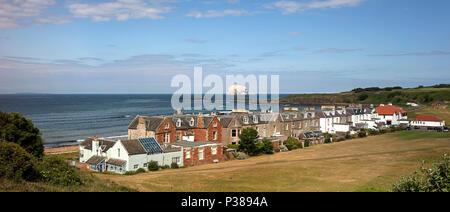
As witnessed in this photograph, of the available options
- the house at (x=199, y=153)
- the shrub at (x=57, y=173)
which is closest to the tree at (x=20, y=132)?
the house at (x=199, y=153)

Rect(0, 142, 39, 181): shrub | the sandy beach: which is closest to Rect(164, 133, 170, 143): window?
the sandy beach

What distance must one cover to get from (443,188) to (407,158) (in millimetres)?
30043

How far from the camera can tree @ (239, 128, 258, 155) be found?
175 ft

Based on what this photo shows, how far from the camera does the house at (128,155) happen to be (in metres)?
40.4

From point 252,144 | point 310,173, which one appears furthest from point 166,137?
point 310,173

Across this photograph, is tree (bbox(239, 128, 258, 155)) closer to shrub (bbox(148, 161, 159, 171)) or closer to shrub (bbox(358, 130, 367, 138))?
shrub (bbox(148, 161, 159, 171))

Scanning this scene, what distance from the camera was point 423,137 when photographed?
65875mm

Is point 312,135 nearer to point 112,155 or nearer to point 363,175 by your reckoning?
point 363,175

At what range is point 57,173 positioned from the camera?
2153cm

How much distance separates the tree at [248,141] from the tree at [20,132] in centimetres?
2791

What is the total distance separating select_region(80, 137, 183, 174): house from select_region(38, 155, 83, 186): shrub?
17.8 meters

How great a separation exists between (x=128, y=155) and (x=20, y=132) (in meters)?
12.0

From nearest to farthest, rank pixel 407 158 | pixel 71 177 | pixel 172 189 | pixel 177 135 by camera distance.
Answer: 1. pixel 71 177
2. pixel 172 189
3. pixel 407 158
4. pixel 177 135
